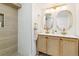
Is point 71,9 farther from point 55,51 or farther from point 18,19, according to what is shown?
point 18,19

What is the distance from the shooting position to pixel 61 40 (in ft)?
8.05

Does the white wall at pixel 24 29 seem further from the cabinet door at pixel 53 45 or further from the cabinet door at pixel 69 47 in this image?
the cabinet door at pixel 69 47

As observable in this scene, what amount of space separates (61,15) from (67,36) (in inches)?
19.0

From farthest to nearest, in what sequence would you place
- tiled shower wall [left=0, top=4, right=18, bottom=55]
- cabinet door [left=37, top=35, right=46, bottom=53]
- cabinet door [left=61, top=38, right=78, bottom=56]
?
1. cabinet door [left=37, top=35, right=46, bottom=53]
2. cabinet door [left=61, top=38, right=78, bottom=56]
3. tiled shower wall [left=0, top=4, right=18, bottom=55]

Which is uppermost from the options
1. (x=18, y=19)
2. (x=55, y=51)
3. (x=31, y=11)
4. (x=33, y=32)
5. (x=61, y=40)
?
(x=31, y=11)

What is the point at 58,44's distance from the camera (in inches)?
95.0

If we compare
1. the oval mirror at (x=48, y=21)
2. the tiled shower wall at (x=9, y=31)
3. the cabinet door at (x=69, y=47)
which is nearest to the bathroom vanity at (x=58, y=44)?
the cabinet door at (x=69, y=47)

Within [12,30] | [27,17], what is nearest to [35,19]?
[27,17]

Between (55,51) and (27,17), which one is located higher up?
(27,17)

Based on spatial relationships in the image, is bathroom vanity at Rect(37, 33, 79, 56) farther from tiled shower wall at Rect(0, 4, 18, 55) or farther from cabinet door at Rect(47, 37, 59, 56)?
tiled shower wall at Rect(0, 4, 18, 55)

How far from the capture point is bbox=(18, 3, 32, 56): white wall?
7.14 feet

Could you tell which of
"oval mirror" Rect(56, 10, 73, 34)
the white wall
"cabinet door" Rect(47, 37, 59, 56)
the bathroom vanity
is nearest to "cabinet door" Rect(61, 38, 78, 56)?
the bathroom vanity

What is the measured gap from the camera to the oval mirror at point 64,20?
2.51 meters

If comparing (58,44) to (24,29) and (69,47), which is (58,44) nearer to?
(69,47)
